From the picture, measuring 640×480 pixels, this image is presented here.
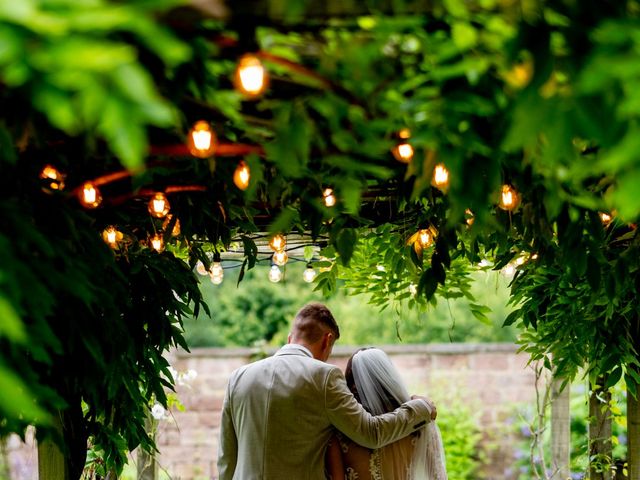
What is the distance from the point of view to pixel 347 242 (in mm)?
2494

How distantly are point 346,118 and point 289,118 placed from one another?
20cm

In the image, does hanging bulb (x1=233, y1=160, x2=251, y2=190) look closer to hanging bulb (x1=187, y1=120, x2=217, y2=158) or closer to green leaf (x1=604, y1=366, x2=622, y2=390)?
hanging bulb (x1=187, y1=120, x2=217, y2=158)

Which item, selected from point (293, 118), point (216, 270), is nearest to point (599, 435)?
point (216, 270)

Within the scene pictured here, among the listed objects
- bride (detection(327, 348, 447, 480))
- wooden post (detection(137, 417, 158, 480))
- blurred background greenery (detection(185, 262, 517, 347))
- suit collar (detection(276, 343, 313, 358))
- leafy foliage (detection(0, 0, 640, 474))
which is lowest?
wooden post (detection(137, 417, 158, 480))

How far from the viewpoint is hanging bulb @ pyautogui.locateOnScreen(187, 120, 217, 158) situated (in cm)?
208

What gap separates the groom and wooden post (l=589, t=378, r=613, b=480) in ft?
4.73

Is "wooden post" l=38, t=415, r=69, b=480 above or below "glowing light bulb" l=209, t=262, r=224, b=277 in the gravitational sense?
below

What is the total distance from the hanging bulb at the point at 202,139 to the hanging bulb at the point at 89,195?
2.21 feet

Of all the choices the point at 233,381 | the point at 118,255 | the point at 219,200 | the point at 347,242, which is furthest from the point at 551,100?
the point at 233,381

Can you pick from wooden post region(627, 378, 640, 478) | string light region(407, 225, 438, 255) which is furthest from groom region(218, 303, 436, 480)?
wooden post region(627, 378, 640, 478)

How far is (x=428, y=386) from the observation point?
8.26 metres

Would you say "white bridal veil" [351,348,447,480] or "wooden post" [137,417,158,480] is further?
"wooden post" [137,417,158,480]

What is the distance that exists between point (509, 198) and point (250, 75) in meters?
1.28

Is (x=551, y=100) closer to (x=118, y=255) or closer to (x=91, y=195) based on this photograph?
(x=91, y=195)
